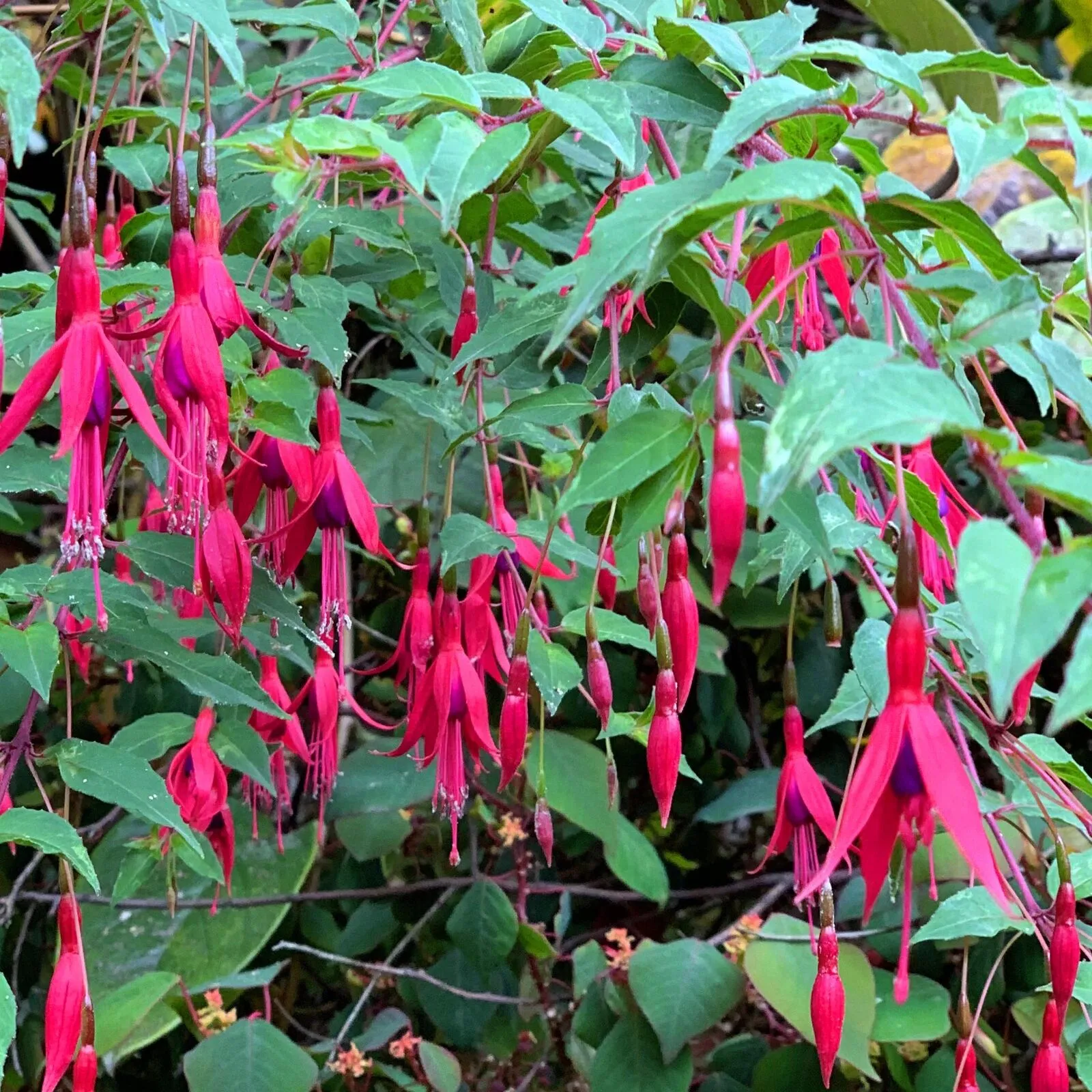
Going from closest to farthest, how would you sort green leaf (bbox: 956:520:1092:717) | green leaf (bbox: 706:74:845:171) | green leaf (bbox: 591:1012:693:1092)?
green leaf (bbox: 956:520:1092:717), green leaf (bbox: 706:74:845:171), green leaf (bbox: 591:1012:693:1092)

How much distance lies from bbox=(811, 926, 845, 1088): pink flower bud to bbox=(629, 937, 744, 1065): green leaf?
0.30 metres

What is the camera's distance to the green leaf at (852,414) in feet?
0.90

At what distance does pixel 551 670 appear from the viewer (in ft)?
2.07

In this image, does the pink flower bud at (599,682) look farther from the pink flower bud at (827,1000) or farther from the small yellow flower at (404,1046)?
the small yellow flower at (404,1046)

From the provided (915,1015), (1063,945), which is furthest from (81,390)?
(915,1015)

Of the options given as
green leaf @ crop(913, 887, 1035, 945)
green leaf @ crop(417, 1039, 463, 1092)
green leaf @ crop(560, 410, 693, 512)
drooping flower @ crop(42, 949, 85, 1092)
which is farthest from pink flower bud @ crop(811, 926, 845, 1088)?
green leaf @ crop(417, 1039, 463, 1092)

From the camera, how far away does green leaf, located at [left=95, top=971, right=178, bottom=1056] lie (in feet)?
2.50

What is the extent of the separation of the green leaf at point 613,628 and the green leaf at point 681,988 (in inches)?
10.0

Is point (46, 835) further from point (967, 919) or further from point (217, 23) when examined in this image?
point (967, 919)

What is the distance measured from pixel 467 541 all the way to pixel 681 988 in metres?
0.39

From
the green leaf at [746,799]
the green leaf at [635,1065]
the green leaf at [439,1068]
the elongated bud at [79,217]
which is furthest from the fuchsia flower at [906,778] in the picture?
the green leaf at [746,799]

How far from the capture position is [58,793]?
116 cm

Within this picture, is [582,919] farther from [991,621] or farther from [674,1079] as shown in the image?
[991,621]

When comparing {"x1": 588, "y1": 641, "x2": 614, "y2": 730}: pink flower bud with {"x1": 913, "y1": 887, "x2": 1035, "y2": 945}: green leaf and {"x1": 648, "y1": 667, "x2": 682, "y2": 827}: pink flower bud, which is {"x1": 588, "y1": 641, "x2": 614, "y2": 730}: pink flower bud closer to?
{"x1": 648, "y1": 667, "x2": 682, "y2": 827}: pink flower bud
